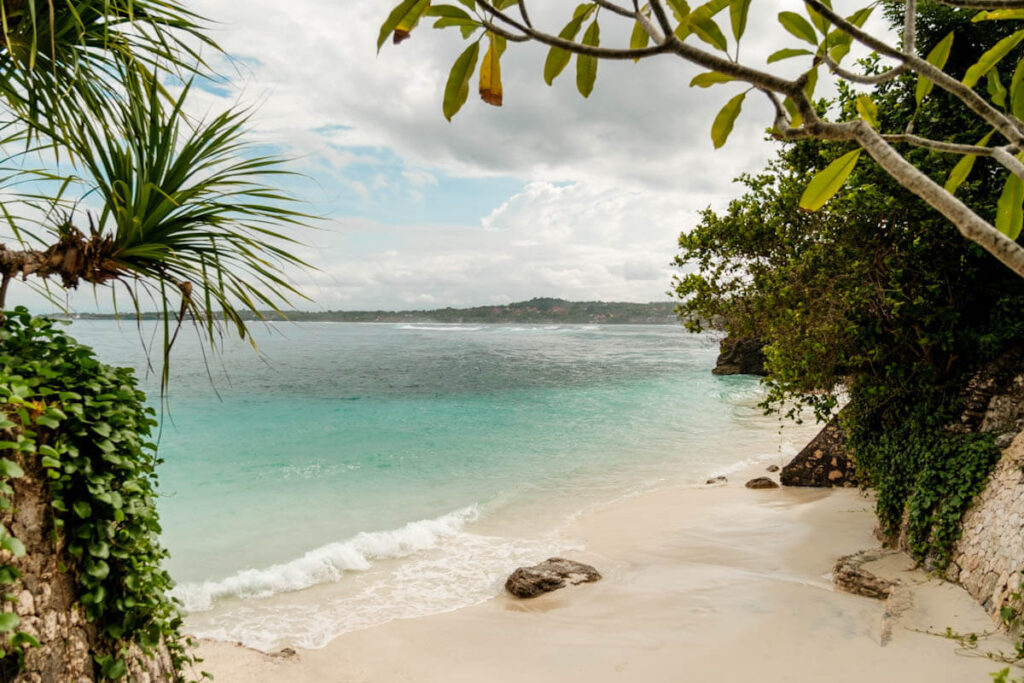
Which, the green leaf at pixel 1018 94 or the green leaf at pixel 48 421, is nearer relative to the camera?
the green leaf at pixel 1018 94

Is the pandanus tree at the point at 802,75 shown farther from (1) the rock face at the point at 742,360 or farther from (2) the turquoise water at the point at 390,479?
(1) the rock face at the point at 742,360

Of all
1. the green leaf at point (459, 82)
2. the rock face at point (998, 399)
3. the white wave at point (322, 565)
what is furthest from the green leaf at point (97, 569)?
the rock face at point (998, 399)

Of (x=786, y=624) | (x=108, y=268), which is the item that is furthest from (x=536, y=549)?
(x=108, y=268)

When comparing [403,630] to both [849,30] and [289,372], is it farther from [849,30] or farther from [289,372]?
[289,372]

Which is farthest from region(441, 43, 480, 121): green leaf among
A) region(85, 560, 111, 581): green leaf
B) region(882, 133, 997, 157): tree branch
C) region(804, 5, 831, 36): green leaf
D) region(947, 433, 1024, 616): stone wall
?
region(947, 433, 1024, 616): stone wall

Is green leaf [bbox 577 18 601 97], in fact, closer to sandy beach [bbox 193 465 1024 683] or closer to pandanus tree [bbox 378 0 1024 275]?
pandanus tree [bbox 378 0 1024 275]

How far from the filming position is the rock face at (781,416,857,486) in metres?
9.61

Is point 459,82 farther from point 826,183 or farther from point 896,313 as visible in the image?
point 896,313

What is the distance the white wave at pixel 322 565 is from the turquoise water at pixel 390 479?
3 cm

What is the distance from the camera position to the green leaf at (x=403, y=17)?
1064 mm

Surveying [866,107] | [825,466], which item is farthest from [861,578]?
[866,107]

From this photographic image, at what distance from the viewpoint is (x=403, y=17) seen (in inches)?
42.5

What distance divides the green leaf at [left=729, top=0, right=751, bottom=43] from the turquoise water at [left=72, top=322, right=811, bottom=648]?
78.0 inches

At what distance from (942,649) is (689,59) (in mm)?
4964
